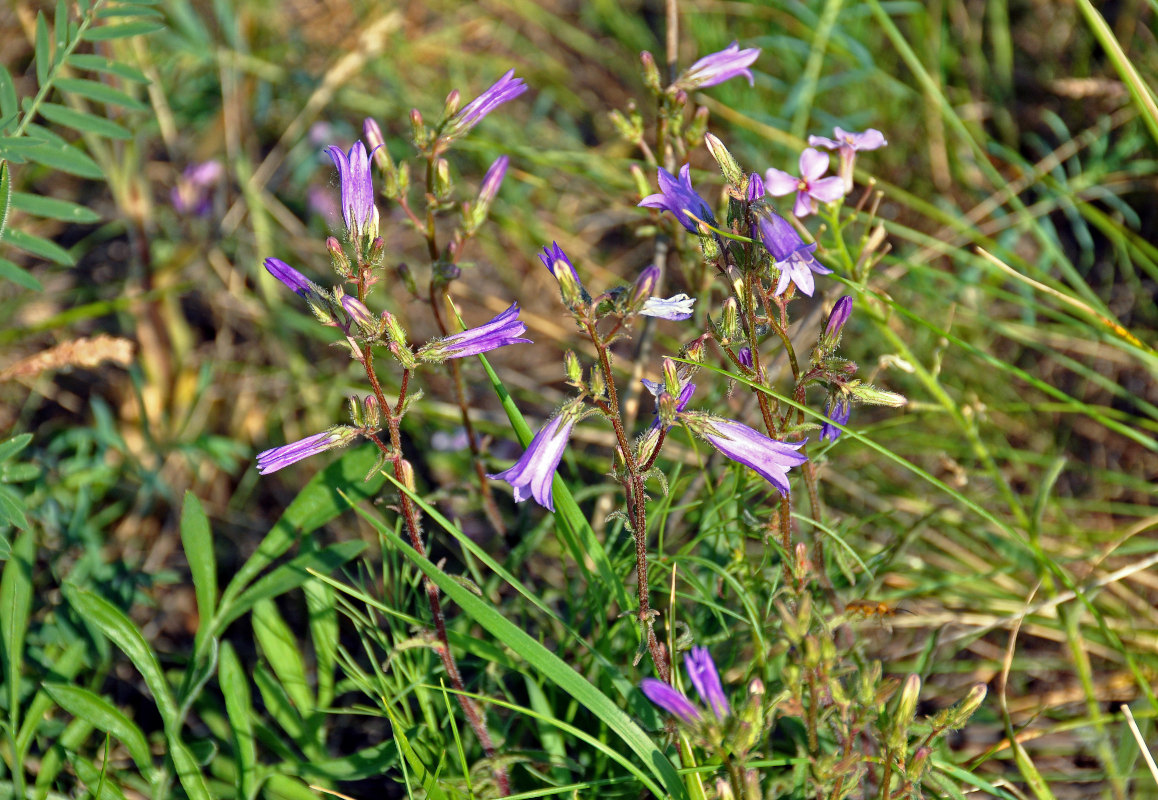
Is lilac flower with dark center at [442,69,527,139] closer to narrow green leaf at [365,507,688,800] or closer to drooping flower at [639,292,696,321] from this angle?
drooping flower at [639,292,696,321]

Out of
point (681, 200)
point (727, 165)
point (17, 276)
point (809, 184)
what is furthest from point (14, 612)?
point (809, 184)

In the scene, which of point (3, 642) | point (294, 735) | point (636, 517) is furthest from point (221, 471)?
point (636, 517)

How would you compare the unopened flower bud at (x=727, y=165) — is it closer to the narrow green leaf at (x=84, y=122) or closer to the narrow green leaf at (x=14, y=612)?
the narrow green leaf at (x=84, y=122)

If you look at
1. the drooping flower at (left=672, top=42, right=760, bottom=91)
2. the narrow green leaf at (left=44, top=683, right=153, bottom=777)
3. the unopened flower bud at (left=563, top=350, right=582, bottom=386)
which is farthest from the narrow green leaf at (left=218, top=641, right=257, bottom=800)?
the drooping flower at (left=672, top=42, right=760, bottom=91)

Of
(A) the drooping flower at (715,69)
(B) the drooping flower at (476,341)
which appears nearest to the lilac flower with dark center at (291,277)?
(B) the drooping flower at (476,341)

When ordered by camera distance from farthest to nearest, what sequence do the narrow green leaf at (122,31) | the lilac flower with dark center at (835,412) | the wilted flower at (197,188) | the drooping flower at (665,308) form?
the wilted flower at (197,188) < the narrow green leaf at (122,31) < the lilac flower with dark center at (835,412) < the drooping flower at (665,308)

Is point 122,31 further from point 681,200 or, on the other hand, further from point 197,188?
point 681,200
